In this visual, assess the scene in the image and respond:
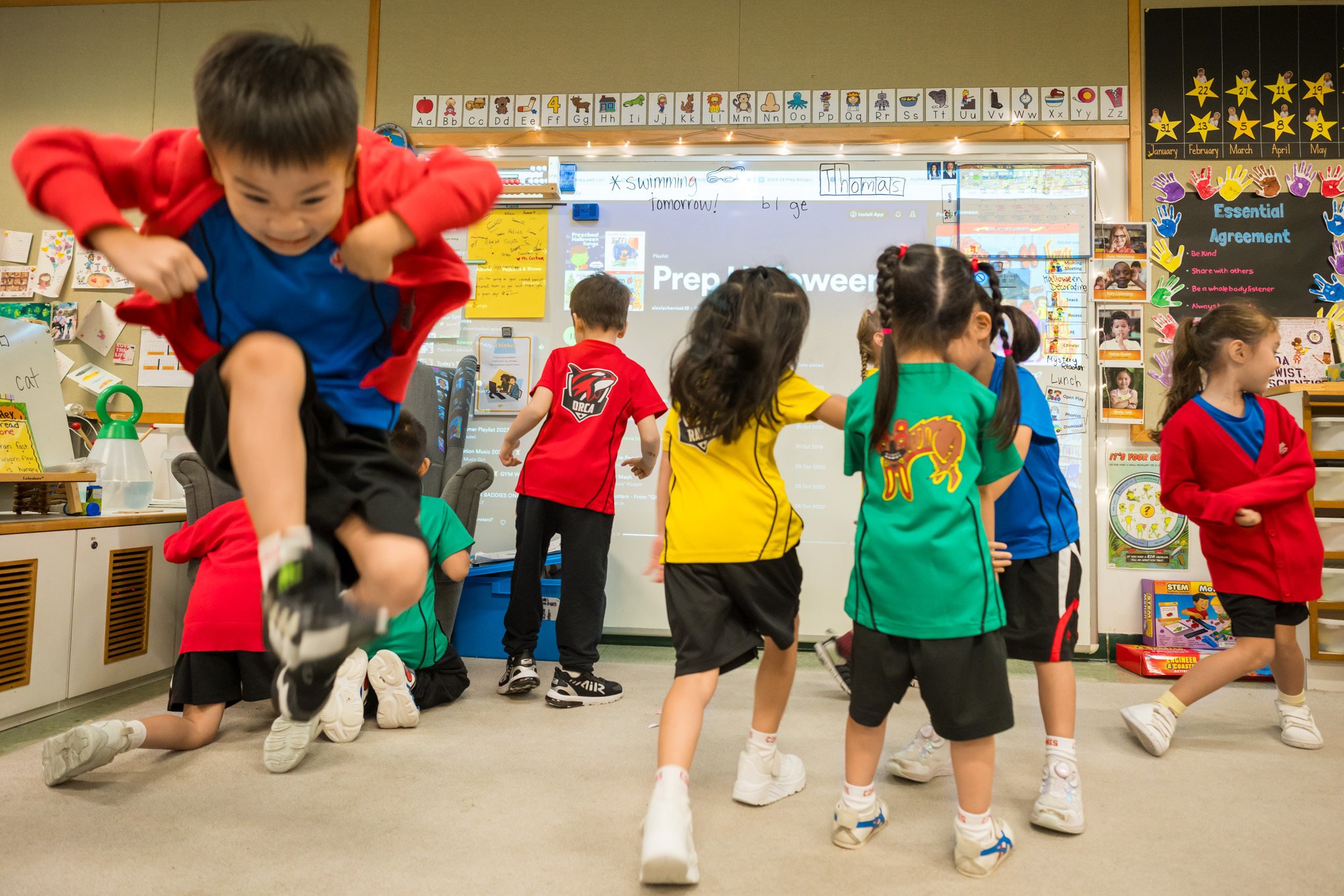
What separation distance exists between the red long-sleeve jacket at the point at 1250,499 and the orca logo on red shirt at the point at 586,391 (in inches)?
61.3

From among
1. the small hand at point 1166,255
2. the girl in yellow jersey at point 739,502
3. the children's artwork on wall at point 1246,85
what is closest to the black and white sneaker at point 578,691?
the girl in yellow jersey at point 739,502

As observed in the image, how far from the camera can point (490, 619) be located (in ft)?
9.96

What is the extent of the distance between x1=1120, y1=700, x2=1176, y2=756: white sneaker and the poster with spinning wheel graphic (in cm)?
136

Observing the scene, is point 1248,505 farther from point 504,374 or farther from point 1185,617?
point 504,374

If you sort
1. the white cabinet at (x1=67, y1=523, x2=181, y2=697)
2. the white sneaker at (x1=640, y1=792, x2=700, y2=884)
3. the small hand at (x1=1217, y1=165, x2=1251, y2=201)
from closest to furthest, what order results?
1. the white sneaker at (x1=640, y1=792, x2=700, y2=884)
2. the white cabinet at (x1=67, y1=523, x2=181, y2=697)
3. the small hand at (x1=1217, y1=165, x2=1251, y2=201)

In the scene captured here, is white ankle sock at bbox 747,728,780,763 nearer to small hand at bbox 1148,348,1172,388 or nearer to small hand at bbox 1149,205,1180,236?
small hand at bbox 1148,348,1172,388

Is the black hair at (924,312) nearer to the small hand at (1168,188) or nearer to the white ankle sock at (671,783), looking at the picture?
the white ankle sock at (671,783)

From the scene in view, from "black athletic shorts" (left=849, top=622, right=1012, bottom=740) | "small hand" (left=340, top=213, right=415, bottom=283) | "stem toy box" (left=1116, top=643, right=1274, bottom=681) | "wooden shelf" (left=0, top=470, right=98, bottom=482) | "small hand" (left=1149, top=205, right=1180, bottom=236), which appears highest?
"small hand" (left=1149, top=205, right=1180, bottom=236)

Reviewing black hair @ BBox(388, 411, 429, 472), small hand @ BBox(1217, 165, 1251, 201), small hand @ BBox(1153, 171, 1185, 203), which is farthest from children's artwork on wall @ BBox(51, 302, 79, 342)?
small hand @ BBox(1217, 165, 1251, 201)

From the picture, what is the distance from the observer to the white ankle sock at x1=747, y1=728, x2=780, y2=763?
5.48 ft

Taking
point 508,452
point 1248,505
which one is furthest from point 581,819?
point 1248,505

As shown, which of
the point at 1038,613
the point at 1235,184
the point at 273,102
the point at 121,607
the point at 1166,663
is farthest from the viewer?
the point at 1235,184

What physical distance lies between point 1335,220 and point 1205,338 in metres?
1.68

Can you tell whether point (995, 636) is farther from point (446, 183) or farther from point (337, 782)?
point (337, 782)
